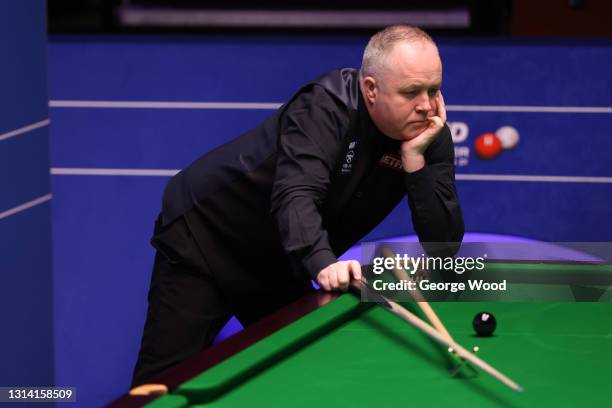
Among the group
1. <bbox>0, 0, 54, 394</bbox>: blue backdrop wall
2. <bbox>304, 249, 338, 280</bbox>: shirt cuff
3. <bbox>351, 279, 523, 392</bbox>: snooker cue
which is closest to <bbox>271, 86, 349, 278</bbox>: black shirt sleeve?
<bbox>304, 249, 338, 280</bbox>: shirt cuff

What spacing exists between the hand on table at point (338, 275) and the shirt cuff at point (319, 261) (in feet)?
0.04

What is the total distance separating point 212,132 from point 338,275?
1796mm

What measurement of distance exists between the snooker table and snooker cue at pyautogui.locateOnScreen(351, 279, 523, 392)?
0.02 metres

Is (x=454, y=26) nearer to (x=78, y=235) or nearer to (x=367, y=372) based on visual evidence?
(x=78, y=235)

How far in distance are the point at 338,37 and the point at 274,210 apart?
1.67 metres

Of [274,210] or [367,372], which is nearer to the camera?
[367,372]

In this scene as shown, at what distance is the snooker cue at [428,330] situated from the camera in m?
1.77

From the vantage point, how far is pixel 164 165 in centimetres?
396

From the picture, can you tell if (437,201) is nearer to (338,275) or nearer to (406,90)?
(406,90)

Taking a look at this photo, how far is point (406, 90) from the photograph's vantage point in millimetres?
2414

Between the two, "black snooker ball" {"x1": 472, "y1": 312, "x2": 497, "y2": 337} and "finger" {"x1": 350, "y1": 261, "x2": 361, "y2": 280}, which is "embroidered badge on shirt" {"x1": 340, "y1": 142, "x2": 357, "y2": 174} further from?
"black snooker ball" {"x1": 472, "y1": 312, "x2": 497, "y2": 337}

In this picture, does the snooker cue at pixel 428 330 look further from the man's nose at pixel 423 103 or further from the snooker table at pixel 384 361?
the man's nose at pixel 423 103

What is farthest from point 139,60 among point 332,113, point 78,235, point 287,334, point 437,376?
point 437,376

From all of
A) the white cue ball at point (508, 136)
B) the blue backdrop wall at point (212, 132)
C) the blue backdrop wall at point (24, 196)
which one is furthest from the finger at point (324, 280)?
the white cue ball at point (508, 136)
